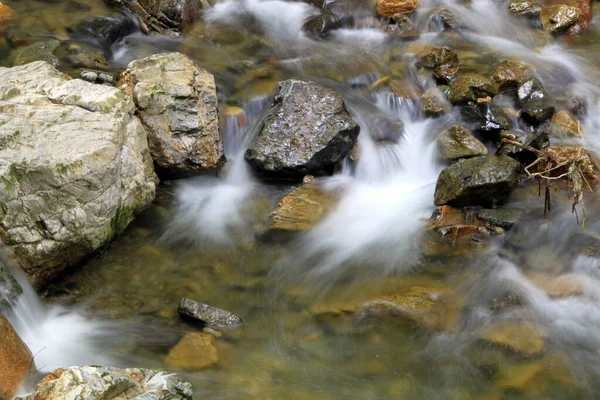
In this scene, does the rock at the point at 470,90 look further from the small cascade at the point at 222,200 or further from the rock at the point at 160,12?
the rock at the point at 160,12

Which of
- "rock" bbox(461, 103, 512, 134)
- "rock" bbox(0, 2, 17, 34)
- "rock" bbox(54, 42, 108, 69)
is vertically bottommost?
"rock" bbox(461, 103, 512, 134)

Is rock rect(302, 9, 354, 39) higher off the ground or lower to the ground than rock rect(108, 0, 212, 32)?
lower

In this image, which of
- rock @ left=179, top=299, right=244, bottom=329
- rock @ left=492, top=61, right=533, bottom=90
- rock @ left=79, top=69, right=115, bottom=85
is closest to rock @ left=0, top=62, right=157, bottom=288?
rock @ left=79, top=69, right=115, bottom=85

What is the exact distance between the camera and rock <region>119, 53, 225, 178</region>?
6199 millimetres

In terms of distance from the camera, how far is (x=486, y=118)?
275 inches

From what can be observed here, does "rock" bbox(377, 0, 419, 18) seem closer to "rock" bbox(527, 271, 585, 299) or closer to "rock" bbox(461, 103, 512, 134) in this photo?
"rock" bbox(461, 103, 512, 134)

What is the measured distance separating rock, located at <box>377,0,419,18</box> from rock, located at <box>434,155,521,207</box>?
4647 mm

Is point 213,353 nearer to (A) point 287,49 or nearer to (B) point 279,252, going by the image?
(B) point 279,252

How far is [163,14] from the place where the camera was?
8680mm

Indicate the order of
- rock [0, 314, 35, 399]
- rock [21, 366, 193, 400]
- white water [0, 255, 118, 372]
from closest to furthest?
rock [21, 366, 193, 400], rock [0, 314, 35, 399], white water [0, 255, 118, 372]

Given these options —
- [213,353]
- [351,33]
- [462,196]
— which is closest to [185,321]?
[213,353]

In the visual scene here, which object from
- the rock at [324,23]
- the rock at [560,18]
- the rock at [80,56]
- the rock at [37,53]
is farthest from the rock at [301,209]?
the rock at [560,18]

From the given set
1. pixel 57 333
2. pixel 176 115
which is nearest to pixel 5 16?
pixel 176 115

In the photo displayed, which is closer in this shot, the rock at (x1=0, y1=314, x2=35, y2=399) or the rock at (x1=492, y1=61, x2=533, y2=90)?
the rock at (x1=0, y1=314, x2=35, y2=399)
